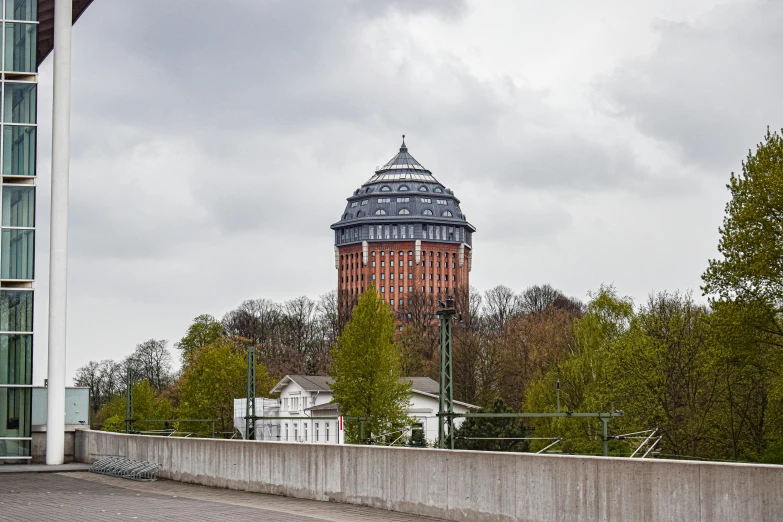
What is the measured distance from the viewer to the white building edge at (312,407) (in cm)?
9194

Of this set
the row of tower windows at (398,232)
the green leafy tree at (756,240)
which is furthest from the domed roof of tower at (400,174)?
the green leafy tree at (756,240)

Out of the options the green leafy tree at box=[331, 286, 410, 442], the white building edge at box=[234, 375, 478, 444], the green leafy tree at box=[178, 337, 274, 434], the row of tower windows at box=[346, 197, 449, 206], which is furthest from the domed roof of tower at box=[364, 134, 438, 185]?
the green leafy tree at box=[331, 286, 410, 442]

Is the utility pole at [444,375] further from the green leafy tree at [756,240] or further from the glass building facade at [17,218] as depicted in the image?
the green leafy tree at [756,240]

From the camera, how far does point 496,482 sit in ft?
53.3

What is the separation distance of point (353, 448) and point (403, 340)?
89.1 metres

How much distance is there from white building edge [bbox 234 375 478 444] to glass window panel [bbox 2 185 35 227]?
5191 centimetres

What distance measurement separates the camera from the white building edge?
91.9 m

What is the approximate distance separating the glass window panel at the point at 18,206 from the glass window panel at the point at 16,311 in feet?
7.31

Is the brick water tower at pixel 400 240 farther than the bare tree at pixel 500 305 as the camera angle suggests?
Yes

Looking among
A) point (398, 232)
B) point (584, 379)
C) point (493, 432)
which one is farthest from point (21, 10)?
point (398, 232)

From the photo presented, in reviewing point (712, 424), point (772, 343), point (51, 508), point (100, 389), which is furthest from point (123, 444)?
point (100, 389)

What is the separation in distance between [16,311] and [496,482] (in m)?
23.1

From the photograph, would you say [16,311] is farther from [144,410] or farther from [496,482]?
[144,410]

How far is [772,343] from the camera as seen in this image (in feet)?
150
